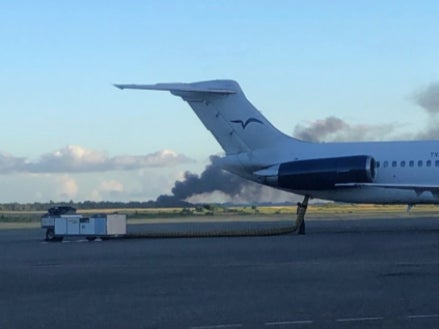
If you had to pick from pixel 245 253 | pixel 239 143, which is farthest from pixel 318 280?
pixel 239 143

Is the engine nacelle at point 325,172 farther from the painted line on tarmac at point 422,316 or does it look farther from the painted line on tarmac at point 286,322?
the painted line on tarmac at point 286,322

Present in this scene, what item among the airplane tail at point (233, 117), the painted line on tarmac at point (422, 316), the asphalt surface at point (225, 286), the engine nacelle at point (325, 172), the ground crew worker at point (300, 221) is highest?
the airplane tail at point (233, 117)

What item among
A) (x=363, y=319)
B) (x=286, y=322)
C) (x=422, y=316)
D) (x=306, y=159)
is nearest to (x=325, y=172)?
(x=306, y=159)

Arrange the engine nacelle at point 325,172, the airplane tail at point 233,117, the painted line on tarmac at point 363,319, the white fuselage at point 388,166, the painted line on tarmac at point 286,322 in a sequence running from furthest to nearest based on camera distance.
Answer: the airplane tail at point 233,117 → the white fuselage at point 388,166 → the engine nacelle at point 325,172 → the painted line on tarmac at point 363,319 → the painted line on tarmac at point 286,322

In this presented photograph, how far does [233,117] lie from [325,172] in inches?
229

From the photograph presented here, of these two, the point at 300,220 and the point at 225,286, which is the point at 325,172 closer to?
the point at 300,220

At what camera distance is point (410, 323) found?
41.6 feet

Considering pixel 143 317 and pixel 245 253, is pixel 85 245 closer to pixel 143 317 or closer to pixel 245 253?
pixel 245 253

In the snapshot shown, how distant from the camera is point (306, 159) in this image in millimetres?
44375

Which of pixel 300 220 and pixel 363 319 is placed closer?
pixel 363 319

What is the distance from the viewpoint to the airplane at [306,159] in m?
42.5

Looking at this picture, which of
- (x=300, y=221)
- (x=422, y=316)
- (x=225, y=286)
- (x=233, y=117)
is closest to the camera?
(x=422, y=316)

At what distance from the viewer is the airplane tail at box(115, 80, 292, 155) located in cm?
4588

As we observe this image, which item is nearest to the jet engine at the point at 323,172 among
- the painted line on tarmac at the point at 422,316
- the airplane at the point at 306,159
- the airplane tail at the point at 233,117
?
the airplane at the point at 306,159
